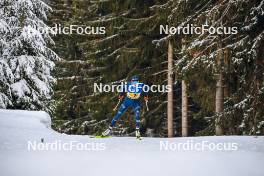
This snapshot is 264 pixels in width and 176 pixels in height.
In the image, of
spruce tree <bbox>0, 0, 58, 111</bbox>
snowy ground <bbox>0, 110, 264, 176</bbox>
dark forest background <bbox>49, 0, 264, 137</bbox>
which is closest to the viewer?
snowy ground <bbox>0, 110, 264, 176</bbox>

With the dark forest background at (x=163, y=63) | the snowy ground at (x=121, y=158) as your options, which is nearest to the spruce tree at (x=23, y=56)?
the dark forest background at (x=163, y=63)

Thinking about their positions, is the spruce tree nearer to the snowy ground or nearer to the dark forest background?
the dark forest background

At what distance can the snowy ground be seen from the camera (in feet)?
25.0

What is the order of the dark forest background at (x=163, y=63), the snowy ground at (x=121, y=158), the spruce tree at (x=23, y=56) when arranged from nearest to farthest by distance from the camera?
1. the snowy ground at (x=121, y=158)
2. the dark forest background at (x=163, y=63)
3. the spruce tree at (x=23, y=56)

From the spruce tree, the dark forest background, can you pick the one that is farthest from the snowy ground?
the spruce tree

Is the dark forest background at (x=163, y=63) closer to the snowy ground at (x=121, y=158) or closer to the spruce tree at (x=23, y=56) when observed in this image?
the spruce tree at (x=23, y=56)

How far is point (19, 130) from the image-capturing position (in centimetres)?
1095

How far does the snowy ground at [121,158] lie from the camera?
7.62 metres

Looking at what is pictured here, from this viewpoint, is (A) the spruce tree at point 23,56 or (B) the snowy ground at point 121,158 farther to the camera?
(A) the spruce tree at point 23,56

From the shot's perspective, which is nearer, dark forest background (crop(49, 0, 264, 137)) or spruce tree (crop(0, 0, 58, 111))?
dark forest background (crop(49, 0, 264, 137))

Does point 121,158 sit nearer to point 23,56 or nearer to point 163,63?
point 163,63

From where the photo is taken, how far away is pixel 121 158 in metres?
8.74

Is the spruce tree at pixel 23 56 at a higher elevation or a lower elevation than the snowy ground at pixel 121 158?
higher

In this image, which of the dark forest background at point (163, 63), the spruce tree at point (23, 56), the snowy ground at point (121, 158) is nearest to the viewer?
the snowy ground at point (121, 158)
